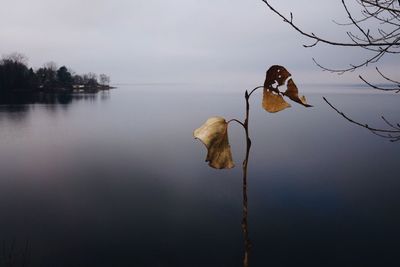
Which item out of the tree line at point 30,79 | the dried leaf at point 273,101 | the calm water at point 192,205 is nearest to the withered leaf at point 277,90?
the dried leaf at point 273,101

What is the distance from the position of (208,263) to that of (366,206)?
10827 millimetres

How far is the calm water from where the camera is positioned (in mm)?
13516

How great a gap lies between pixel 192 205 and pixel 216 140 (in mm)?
17612

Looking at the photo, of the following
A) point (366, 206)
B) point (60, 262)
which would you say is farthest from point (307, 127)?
point (60, 262)

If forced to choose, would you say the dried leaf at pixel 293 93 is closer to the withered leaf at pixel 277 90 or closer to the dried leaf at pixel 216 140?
the withered leaf at pixel 277 90

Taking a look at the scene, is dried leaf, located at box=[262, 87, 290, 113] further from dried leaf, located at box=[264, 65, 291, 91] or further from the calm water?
the calm water

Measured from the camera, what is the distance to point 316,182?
2114 centimetres

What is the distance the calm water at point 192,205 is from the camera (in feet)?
44.3

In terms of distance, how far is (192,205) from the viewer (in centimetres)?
1783

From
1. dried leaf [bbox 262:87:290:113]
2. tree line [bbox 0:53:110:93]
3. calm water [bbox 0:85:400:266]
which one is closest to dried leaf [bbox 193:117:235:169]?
dried leaf [bbox 262:87:290:113]

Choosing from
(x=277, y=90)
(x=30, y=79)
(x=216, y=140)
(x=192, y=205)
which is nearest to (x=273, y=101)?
(x=277, y=90)

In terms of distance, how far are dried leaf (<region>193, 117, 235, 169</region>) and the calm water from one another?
13.3 meters

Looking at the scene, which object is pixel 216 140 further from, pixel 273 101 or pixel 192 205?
pixel 192 205

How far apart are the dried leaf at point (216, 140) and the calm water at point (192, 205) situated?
43.5ft
